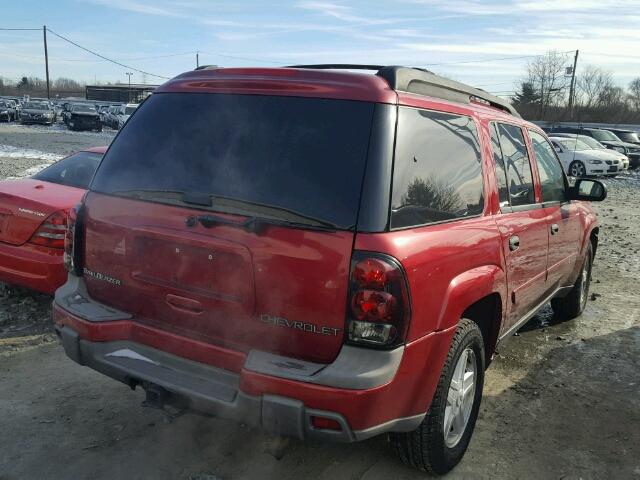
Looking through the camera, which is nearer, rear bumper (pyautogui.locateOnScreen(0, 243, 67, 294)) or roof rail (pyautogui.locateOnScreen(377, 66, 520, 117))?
roof rail (pyautogui.locateOnScreen(377, 66, 520, 117))

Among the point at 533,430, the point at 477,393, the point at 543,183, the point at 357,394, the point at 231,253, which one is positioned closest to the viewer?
the point at 357,394

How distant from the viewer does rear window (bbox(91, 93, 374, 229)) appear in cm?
246

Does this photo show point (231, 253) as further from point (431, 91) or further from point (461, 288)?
point (431, 91)

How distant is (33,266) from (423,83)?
3.48 m

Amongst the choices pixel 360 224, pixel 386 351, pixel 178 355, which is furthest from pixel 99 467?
pixel 360 224

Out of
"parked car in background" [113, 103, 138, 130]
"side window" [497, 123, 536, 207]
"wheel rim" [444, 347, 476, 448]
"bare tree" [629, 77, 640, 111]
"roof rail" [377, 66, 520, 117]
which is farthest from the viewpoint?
"bare tree" [629, 77, 640, 111]

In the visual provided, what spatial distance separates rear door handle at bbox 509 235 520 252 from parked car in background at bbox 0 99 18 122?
41.7 metres

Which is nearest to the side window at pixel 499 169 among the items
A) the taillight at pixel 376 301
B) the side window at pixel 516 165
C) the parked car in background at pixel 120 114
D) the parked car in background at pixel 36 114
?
the side window at pixel 516 165

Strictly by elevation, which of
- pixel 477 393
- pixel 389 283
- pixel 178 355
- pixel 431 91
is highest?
pixel 431 91

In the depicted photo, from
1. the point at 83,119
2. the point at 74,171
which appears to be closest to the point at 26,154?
the point at 74,171

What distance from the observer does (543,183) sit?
168 inches

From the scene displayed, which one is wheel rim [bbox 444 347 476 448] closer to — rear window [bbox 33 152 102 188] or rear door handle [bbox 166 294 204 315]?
rear door handle [bbox 166 294 204 315]

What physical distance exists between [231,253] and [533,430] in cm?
229

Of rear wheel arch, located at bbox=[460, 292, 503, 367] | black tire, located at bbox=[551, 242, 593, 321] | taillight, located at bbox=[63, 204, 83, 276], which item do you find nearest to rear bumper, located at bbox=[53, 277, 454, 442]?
taillight, located at bbox=[63, 204, 83, 276]
